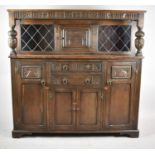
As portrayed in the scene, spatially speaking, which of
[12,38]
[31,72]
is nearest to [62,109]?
[31,72]

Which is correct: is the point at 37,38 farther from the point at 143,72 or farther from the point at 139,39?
the point at 143,72

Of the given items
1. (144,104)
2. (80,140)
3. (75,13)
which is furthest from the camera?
(144,104)

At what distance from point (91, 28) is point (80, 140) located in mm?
1349

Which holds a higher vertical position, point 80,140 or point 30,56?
point 30,56

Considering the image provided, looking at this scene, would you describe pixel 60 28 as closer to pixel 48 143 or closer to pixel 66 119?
pixel 66 119

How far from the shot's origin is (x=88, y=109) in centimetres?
305

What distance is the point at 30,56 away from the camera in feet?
9.48

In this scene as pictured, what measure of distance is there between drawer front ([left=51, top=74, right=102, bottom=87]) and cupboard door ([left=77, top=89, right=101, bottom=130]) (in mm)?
99

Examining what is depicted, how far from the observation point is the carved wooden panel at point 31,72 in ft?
9.64

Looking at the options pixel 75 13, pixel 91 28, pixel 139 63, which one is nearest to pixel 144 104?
pixel 139 63

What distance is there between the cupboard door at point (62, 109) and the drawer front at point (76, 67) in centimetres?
25

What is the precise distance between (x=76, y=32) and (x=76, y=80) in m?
0.56

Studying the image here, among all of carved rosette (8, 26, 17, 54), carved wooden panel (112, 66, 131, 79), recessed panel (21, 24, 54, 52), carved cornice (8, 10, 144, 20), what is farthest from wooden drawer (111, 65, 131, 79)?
carved rosette (8, 26, 17, 54)
